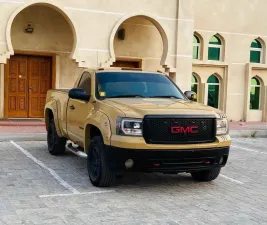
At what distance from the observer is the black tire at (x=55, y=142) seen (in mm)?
9453

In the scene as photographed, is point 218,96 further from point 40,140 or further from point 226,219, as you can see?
point 226,219

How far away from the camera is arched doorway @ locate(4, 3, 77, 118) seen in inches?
607

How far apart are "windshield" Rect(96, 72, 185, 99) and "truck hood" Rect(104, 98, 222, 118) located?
1.06 ft

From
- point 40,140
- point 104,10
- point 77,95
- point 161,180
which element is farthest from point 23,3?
point 161,180

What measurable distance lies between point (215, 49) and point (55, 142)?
11.3 meters

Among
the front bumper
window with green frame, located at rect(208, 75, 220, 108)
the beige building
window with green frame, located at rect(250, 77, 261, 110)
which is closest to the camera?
the front bumper

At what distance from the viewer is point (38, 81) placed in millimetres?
16188

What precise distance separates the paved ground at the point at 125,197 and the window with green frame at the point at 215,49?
10.5 m

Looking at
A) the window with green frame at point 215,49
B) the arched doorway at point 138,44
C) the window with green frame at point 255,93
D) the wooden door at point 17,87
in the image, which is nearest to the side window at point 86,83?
the wooden door at point 17,87

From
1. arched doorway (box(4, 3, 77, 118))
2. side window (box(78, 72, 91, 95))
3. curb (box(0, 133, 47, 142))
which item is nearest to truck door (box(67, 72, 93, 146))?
side window (box(78, 72, 91, 95))

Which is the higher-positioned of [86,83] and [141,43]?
[141,43]

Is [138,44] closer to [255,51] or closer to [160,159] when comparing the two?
[255,51]

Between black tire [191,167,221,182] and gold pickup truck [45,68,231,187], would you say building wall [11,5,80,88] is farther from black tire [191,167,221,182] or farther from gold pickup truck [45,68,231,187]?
black tire [191,167,221,182]

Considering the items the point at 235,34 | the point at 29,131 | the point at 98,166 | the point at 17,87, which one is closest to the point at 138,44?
the point at 235,34
